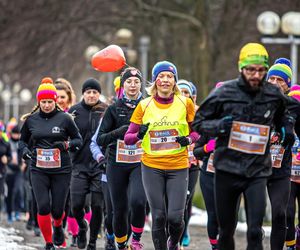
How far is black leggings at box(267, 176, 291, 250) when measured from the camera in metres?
9.75

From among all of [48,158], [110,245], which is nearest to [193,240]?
[110,245]

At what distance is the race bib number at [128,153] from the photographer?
11.2 m

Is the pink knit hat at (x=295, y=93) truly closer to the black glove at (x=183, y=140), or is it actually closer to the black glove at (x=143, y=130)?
the black glove at (x=183, y=140)

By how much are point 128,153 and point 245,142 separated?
292 centimetres

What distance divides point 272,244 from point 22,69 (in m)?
25.9

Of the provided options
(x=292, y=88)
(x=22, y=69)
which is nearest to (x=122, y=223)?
(x=292, y=88)

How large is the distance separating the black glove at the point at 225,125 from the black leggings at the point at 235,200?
33cm

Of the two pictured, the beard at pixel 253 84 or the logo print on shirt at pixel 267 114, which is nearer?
the beard at pixel 253 84

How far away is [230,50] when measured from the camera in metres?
29.9

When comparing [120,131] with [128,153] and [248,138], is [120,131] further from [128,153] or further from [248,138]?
[248,138]

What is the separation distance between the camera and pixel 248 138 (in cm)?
847

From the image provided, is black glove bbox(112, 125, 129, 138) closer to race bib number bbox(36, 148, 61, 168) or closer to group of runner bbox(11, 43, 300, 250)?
group of runner bbox(11, 43, 300, 250)

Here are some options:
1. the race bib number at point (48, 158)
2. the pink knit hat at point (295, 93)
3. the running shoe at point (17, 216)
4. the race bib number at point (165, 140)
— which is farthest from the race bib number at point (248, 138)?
the running shoe at point (17, 216)

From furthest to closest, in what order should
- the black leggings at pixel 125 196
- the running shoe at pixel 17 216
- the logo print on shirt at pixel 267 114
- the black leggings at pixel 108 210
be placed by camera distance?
the running shoe at pixel 17 216 → the black leggings at pixel 108 210 → the black leggings at pixel 125 196 → the logo print on shirt at pixel 267 114
